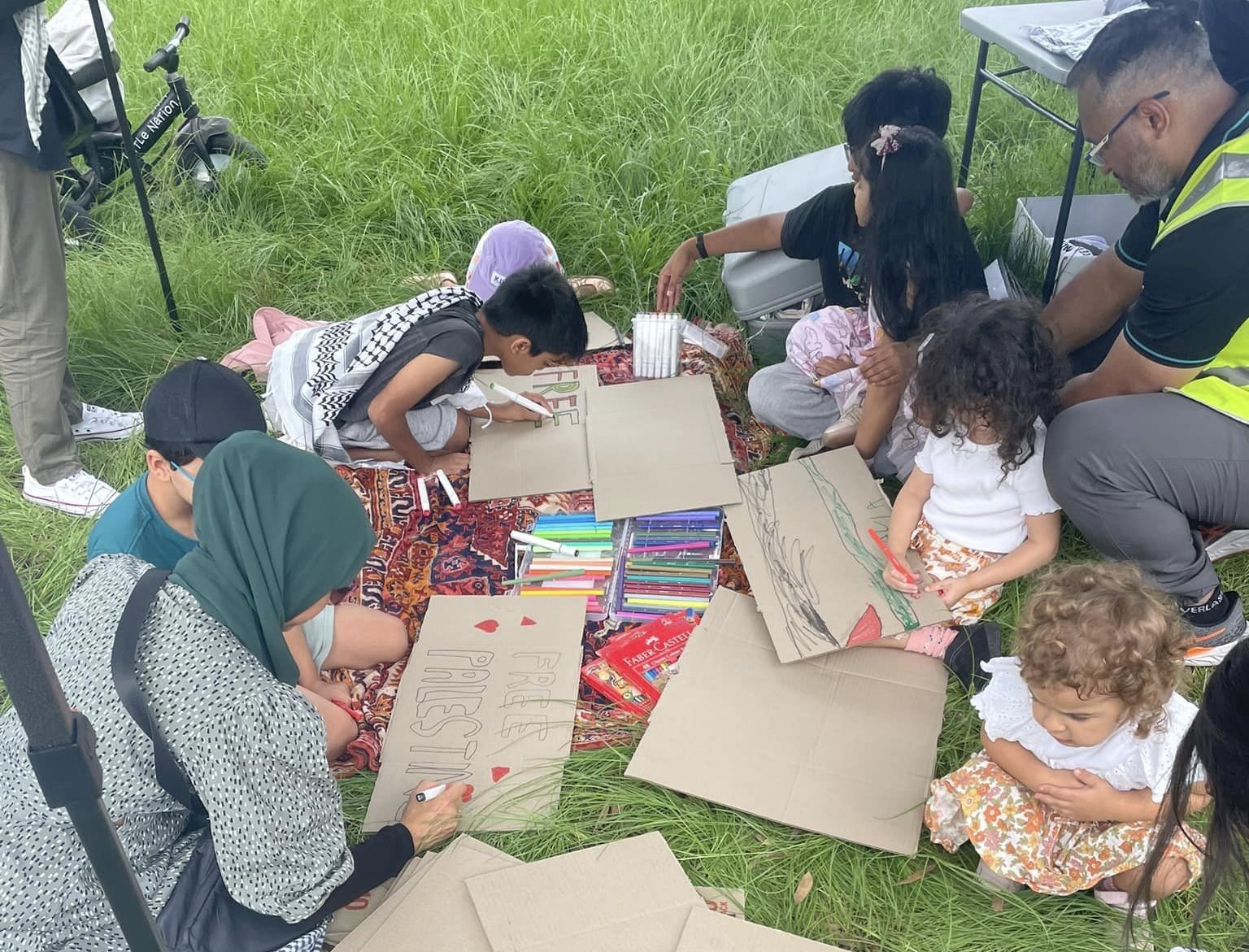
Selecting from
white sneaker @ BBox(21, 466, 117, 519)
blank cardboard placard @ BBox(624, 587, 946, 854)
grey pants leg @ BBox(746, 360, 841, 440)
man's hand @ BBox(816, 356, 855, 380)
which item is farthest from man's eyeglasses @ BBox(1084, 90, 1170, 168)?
white sneaker @ BBox(21, 466, 117, 519)

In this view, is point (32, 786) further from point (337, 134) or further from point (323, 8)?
point (323, 8)

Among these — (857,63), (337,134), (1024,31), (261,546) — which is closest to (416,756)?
(261,546)

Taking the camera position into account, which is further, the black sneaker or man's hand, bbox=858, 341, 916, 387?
man's hand, bbox=858, 341, 916, 387

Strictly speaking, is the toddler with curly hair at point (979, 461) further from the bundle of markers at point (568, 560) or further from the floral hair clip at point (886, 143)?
the bundle of markers at point (568, 560)

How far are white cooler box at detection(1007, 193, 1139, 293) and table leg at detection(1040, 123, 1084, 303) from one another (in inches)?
5.4

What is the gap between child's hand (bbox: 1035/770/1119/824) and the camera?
1.64 m

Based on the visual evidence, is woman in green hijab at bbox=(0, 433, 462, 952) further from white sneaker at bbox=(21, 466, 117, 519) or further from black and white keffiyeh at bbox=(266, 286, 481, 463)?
white sneaker at bbox=(21, 466, 117, 519)

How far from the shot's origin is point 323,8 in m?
4.84

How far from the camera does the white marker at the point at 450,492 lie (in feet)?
9.22

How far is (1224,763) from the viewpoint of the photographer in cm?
117

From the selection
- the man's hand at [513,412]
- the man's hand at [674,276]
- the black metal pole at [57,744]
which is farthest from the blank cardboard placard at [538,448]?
the black metal pole at [57,744]

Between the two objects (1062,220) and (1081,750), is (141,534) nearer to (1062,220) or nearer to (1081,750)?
(1081,750)

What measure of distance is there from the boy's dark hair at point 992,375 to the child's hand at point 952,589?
0.27m

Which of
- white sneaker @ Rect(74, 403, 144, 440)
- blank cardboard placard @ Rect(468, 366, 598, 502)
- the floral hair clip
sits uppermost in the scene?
the floral hair clip
